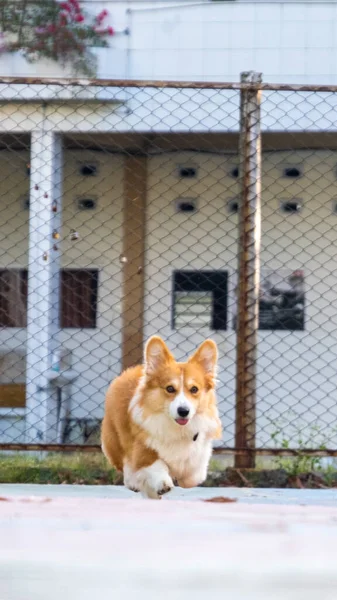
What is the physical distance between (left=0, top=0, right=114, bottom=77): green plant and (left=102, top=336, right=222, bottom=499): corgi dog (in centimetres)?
467

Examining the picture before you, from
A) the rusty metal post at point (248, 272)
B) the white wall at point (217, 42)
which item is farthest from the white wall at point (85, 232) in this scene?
the rusty metal post at point (248, 272)

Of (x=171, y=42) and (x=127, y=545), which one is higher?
(x=171, y=42)

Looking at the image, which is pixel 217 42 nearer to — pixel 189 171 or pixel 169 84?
pixel 189 171

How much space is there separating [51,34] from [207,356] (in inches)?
191

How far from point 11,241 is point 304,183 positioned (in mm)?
2928

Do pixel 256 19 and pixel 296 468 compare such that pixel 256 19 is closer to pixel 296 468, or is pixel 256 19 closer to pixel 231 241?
pixel 231 241

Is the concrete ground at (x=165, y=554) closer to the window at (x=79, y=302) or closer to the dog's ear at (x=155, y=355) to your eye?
the dog's ear at (x=155, y=355)

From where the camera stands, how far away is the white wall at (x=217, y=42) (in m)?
7.25

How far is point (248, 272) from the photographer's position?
3.72m

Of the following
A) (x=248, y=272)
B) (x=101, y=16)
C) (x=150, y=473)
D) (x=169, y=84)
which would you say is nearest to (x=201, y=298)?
(x=101, y=16)

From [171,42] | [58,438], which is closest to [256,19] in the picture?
[171,42]

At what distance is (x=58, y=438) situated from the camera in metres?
7.11

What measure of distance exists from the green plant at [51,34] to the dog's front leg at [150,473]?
4823mm

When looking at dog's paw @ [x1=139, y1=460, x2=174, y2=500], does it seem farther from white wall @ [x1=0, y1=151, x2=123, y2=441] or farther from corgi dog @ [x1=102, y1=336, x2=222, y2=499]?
white wall @ [x1=0, y1=151, x2=123, y2=441]
